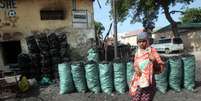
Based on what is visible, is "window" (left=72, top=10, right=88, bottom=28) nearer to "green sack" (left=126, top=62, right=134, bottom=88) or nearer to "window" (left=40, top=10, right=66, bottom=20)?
"window" (left=40, top=10, right=66, bottom=20)

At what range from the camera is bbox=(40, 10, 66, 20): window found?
17.3 m

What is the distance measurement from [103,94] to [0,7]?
8589mm

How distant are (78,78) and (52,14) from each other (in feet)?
26.2

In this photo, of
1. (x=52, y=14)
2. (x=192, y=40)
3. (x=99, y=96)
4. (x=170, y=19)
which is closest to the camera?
(x=99, y=96)

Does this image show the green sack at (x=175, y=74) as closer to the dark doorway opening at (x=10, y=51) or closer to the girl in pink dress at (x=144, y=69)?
the girl in pink dress at (x=144, y=69)

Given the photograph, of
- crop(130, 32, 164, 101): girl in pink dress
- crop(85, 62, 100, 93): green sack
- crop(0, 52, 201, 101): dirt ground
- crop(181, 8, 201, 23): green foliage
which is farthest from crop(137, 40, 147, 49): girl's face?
crop(181, 8, 201, 23): green foliage

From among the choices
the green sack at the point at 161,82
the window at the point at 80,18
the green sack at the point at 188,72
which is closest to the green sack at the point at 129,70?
the green sack at the point at 161,82

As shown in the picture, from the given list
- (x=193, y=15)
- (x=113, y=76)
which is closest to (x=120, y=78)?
(x=113, y=76)

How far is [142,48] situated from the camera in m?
5.21

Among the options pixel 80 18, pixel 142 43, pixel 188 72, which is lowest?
pixel 188 72

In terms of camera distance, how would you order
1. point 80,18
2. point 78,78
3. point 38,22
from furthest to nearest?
point 80,18 < point 38,22 < point 78,78

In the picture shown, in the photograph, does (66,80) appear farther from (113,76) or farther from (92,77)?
(113,76)

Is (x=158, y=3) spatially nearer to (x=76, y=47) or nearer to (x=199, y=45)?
(x=199, y=45)

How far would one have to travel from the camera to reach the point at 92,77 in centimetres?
1018
